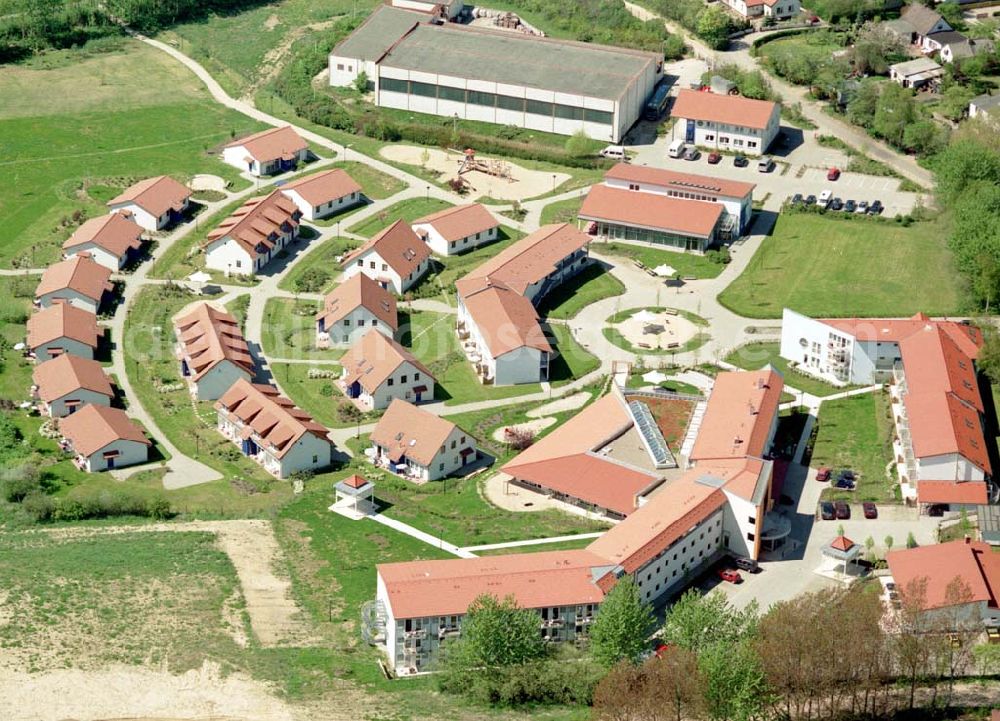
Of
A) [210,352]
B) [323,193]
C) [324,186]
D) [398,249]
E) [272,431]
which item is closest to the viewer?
[272,431]

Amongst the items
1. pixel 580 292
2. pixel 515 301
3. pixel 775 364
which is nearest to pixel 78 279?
pixel 515 301

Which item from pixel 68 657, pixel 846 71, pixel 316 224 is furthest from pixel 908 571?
pixel 846 71

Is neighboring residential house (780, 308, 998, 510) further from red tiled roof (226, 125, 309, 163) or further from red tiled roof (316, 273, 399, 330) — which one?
red tiled roof (226, 125, 309, 163)

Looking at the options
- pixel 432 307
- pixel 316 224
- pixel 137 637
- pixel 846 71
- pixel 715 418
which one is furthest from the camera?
pixel 846 71

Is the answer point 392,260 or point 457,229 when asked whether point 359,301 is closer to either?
point 392,260

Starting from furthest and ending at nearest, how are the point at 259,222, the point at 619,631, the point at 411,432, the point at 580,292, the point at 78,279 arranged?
the point at 259,222 → the point at 580,292 → the point at 78,279 → the point at 411,432 → the point at 619,631

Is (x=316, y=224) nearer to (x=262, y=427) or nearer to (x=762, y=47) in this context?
(x=262, y=427)

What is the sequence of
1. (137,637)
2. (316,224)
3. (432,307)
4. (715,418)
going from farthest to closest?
(316,224) < (432,307) < (715,418) < (137,637)
